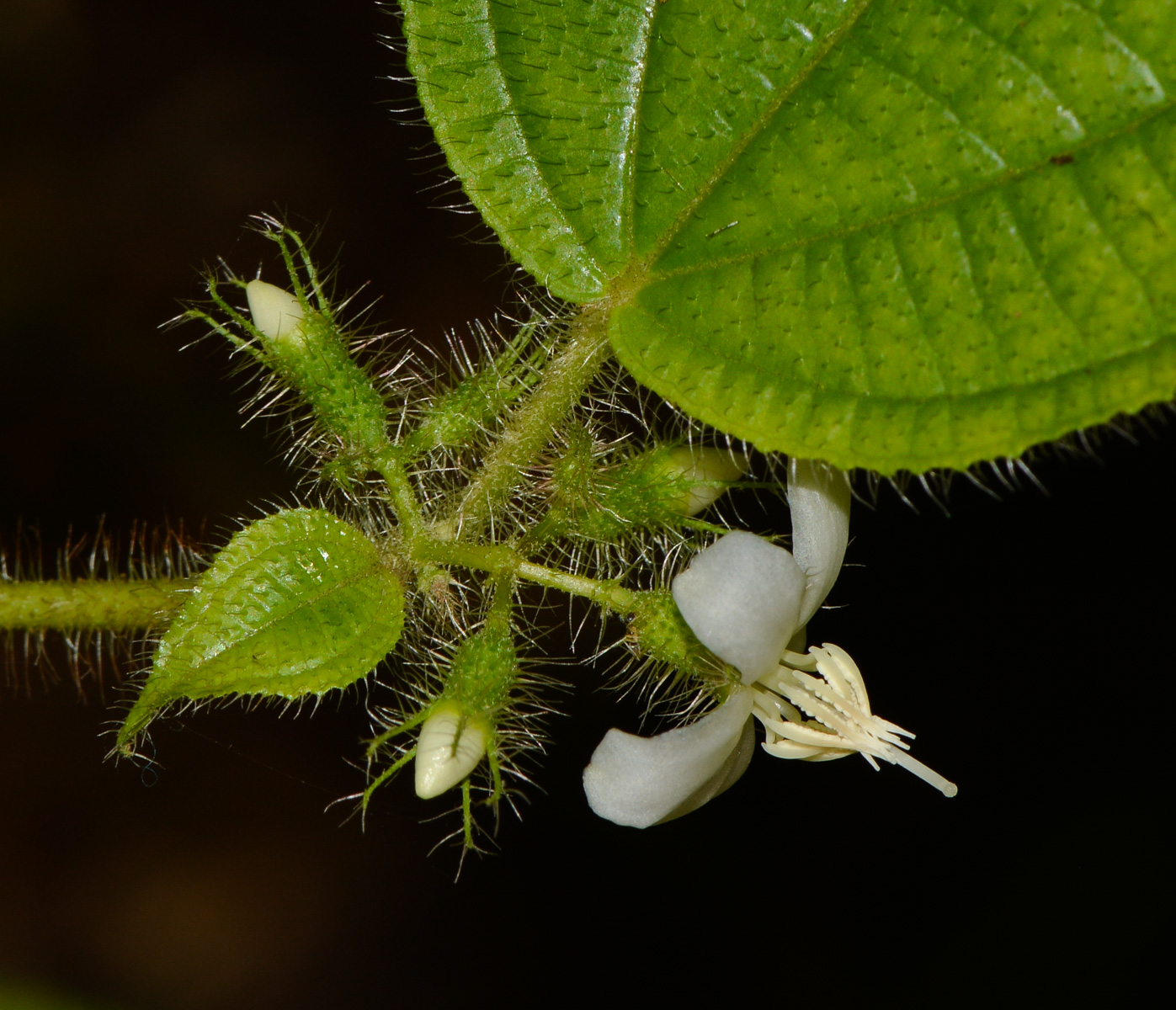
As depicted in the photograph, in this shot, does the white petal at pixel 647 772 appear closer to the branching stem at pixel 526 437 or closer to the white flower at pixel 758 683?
the white flower at pixel 758 683

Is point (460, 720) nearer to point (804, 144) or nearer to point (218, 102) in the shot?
A: point (804, 144)

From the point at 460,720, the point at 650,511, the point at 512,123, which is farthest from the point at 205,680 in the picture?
the point at 512,123

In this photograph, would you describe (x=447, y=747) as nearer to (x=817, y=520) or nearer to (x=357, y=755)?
(x=817, y=520)

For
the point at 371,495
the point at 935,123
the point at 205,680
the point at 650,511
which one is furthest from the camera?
the point at 371,495

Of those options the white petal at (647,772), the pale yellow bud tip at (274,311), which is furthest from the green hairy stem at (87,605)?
the white petal at (647,772)

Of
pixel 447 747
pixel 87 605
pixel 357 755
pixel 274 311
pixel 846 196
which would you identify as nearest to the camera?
pixel 846 196

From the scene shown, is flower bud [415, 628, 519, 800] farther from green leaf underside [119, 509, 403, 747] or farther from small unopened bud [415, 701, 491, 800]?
green leaf underside [119, 509, 403, 747]

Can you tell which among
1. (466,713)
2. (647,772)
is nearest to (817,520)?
(647,772)
